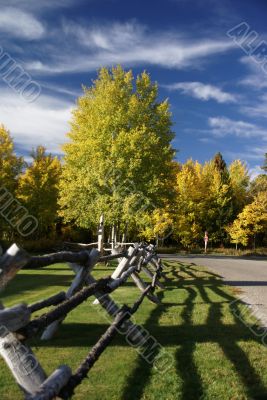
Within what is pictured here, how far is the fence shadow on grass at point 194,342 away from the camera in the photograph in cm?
472

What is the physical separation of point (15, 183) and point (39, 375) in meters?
34.8

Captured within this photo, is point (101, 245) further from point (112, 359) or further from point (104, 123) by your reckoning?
point (112, 359)

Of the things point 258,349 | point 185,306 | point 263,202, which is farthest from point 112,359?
point 263,202

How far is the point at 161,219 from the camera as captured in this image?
38906mm

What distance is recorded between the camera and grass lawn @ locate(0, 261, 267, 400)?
15.2ft

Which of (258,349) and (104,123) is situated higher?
(104,123)

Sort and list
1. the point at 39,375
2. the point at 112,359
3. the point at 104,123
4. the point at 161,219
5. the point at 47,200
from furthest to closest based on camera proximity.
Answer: the point at 161,219 → the point at 47,200 → the point at 104,123 → the point at 112,359 → the point at 39,375

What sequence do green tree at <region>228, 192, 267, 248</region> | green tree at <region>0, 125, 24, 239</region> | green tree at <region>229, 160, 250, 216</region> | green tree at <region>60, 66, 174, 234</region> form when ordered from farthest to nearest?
green tree at <region>229, 160, 250, 216</region>
green tree at <region>228, 192, 267, 248</region>
green tree at <region>0, 125, 24, 239</region>
green tree at <region>60, 66, 174, 234</region>

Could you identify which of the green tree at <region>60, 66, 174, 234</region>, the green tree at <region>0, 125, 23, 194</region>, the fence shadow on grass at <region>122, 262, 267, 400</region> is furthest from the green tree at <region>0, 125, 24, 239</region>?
the fence shadow on grass at <region>122, 262, 267, 400</region>

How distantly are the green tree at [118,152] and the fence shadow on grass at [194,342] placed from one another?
11.1 meters

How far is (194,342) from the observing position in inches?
254

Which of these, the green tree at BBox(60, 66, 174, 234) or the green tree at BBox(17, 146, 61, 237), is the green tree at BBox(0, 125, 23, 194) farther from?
the green tree at BBox(60, 66, 174, 234)

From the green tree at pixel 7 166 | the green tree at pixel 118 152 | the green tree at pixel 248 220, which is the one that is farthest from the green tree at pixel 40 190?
the green tree at pixel 248 220

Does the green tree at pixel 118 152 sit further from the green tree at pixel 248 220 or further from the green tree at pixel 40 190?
the green tree at pixel 248 220
